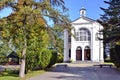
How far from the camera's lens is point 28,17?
19719 mm

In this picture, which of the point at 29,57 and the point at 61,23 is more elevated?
the point at 61,23

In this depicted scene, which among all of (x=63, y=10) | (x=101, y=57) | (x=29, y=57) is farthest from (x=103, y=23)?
(x=101, y=57)

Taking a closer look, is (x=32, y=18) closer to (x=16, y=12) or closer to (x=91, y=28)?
(x=16, y=12)

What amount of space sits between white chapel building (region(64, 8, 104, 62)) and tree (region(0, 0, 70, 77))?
127 feet

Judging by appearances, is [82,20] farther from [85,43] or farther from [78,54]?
[78,54]

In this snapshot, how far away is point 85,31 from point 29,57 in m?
35.9

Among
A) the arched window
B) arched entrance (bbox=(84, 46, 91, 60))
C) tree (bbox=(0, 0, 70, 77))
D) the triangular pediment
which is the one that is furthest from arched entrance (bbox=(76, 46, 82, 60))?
tree (bbox=(0, 0, 70, 77))

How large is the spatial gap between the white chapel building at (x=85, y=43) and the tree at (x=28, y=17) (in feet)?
127

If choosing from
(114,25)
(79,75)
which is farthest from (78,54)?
(79,75)

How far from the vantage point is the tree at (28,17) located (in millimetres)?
19531

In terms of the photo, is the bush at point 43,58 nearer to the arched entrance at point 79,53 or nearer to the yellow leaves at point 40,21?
the yellow leaves at point 40,21

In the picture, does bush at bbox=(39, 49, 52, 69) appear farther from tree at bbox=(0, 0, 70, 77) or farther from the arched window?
the arched window

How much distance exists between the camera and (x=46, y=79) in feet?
65.7

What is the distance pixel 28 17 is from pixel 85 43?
41.4 m
